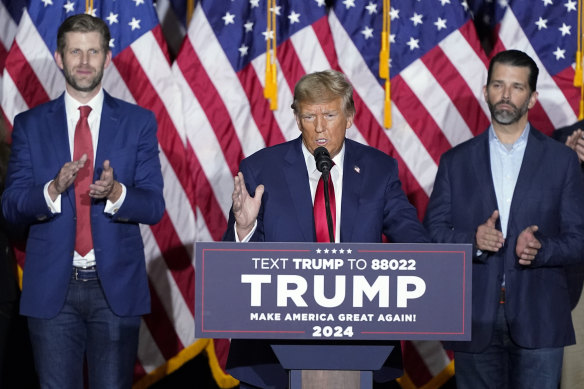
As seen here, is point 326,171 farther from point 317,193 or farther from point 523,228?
point 523,228

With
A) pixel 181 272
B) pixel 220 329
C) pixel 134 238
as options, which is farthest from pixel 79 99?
pixel 220 329

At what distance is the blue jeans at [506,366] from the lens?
3.19 m

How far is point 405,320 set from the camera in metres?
2.13

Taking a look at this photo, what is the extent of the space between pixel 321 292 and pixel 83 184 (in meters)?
1.46

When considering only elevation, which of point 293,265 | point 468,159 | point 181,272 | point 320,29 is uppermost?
point 320,29

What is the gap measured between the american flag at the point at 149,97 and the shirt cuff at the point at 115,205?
117 cm

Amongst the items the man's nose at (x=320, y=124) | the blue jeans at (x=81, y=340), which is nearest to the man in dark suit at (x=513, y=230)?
the man's nose at (x=320, y=124)

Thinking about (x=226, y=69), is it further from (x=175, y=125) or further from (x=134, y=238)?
(x=134, y=238)

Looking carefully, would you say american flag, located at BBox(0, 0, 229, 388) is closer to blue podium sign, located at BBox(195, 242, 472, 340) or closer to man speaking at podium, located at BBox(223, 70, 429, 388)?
man speaking at podium, located at BBox(223, 70, 429, 388)

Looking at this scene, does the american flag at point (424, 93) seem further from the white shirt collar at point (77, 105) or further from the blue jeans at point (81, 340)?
the blue jeans at point (81, 340)

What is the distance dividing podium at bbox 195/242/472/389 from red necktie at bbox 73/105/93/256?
1246mm

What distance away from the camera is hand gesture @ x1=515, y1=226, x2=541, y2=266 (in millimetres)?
3053

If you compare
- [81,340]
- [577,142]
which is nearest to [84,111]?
[81,340]

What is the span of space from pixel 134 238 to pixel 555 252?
1.55m
